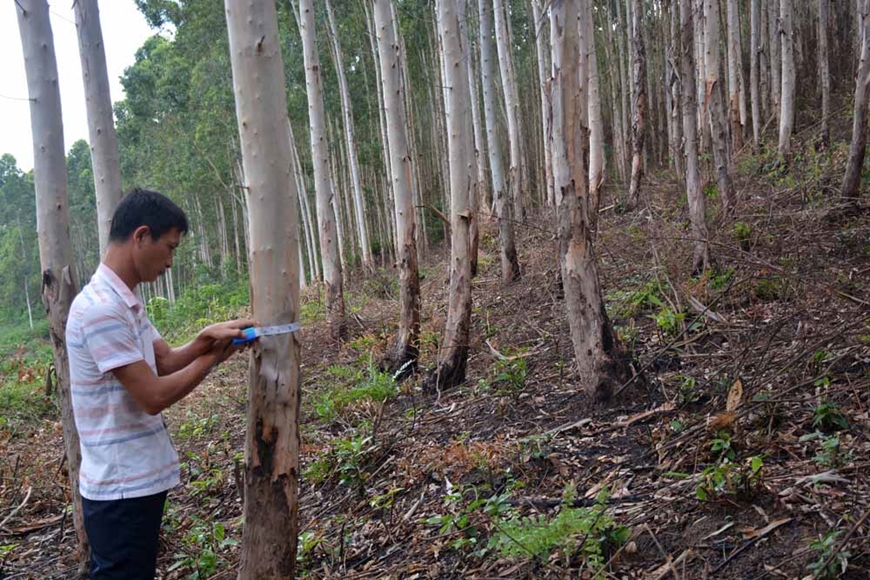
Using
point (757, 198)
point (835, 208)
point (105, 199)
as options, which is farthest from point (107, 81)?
point (757, 198)

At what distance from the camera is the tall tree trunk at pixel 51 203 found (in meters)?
3.90

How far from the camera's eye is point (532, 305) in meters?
7.80

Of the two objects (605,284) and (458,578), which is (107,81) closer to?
(458,578)

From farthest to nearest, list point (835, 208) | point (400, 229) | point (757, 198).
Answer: point (757, 198), point (400, 229), point (835, 208)

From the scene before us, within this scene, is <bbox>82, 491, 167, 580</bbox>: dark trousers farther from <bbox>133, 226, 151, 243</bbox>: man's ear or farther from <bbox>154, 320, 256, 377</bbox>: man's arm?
<bbox>133, 226, 151, 243</bbox>: man's ear

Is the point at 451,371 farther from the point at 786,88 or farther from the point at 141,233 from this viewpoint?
the point at 786,88

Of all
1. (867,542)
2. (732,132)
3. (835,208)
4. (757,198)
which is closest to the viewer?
(867,542)

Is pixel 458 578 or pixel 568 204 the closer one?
pixel 458 578

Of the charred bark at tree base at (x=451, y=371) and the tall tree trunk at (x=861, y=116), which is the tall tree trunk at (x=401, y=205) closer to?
the charred bark at tree base at (x=451, y=371)

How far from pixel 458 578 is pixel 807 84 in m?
17.6

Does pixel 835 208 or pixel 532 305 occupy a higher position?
pixel 835 208

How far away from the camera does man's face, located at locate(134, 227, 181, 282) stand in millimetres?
2492

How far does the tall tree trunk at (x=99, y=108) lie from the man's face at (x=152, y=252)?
1939 millimetres

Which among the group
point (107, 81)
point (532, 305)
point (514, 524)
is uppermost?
point (107, 81)
